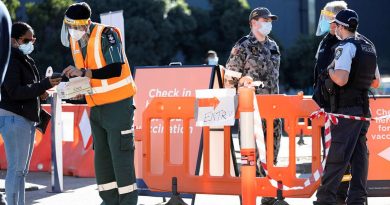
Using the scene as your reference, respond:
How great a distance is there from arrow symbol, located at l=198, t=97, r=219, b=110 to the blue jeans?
1618mm

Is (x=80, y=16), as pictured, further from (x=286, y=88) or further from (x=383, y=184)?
(x=286, y=88)

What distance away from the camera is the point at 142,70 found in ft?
31.4

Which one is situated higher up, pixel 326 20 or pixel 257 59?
pixel 326 20

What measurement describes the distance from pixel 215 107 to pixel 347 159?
129cm

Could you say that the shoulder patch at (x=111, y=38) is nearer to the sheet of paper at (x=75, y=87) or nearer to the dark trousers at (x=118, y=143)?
the sheet of paper at (x=75, y=87)

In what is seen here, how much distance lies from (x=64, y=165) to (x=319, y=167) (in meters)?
5.46

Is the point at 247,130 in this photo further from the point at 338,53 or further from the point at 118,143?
the point at 118,143

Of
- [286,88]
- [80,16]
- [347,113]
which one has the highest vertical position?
[80,16]

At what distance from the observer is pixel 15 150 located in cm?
770

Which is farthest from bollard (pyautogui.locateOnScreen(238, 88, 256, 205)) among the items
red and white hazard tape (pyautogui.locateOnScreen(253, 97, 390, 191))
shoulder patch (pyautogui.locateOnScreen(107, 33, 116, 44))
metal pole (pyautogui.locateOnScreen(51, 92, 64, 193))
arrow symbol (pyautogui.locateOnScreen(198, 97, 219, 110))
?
metal pole (pyautogui.locateOnScreen(51, 92, 64, 193))

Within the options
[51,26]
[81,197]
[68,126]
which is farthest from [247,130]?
[51,26]

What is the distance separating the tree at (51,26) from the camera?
26625 mm

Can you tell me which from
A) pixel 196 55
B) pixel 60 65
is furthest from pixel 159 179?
pixel 196 55

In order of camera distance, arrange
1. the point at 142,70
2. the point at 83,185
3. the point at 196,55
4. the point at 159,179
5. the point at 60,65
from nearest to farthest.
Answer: the point at 159,179
the point at 142,70
the point at 83,185
the point at 60,65
the point at 196,55
